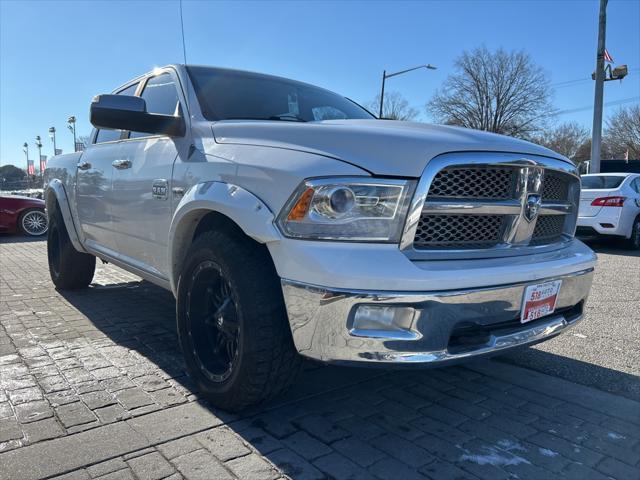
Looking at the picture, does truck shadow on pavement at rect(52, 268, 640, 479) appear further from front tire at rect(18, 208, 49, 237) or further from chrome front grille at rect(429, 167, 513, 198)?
front tire at rect(18, 208, 49, 237)

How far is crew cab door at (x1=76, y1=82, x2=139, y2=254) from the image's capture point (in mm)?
4059

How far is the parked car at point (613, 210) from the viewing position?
9.10m

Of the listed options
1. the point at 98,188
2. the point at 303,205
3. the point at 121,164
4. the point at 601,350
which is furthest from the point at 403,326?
the point at 98,188

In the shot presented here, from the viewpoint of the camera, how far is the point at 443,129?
8.61ft

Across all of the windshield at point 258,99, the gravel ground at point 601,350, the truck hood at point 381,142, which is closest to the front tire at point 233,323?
the truck hood at point 381,142

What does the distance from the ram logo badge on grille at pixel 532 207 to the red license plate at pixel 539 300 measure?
0.33 m

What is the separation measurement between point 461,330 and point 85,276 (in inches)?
180

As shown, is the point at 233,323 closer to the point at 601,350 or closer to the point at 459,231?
the point at 459,231

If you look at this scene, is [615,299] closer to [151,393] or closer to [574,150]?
[151,393]

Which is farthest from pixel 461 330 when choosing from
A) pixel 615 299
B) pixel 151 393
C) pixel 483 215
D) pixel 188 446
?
pixel 615 299

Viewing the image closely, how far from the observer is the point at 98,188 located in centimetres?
421

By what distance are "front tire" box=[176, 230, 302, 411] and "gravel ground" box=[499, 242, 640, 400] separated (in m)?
2.00

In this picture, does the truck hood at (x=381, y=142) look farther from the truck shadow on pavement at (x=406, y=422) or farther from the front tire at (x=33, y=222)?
the front tire at (x=33, y=222)

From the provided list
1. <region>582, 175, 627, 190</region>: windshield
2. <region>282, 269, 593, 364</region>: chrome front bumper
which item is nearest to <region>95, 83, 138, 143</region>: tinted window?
<region>282, 269, 593, 364</region>: chrome front bumper
